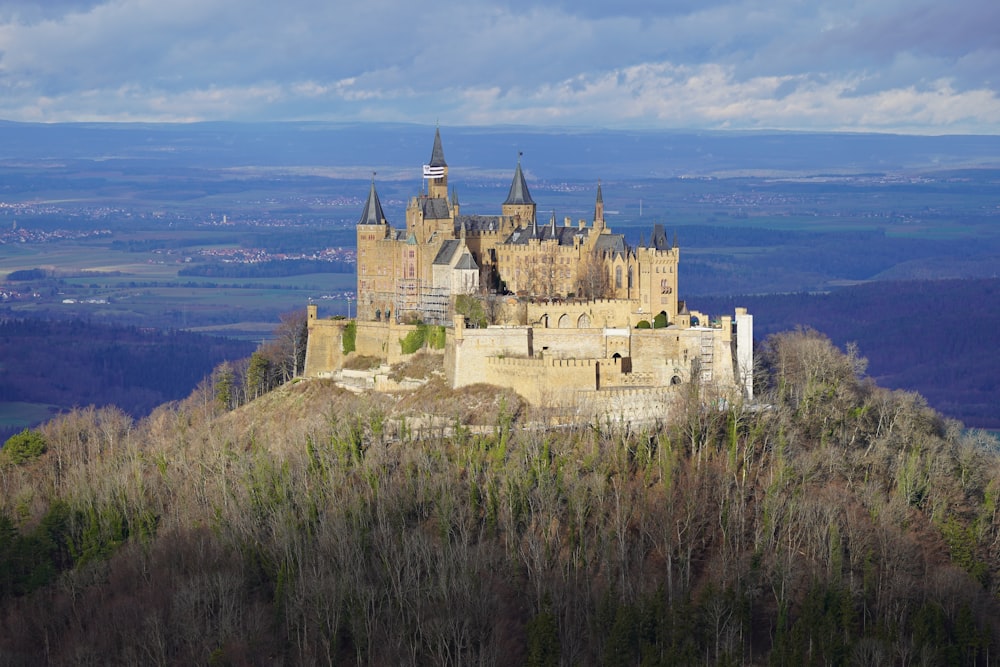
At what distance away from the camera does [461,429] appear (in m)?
71.8

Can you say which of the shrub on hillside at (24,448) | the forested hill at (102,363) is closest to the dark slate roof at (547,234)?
the shrub on hillside at (24,448)

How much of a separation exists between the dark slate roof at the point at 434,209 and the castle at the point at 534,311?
4 cm

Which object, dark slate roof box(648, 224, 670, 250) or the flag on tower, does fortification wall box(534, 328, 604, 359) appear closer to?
dark slate roof box(648, 224, 670, 250)

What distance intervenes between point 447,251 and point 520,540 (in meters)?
21.0

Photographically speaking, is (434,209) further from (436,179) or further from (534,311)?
(534,311)

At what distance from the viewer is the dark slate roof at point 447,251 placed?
8231 cm

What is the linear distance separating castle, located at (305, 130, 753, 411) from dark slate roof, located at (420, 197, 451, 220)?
0.04 metres

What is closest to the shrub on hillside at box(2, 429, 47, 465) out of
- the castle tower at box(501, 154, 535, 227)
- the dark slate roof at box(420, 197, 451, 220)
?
the dark slate roof at box(420, 197, 451, 220)

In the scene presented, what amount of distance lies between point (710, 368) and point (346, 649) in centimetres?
2082

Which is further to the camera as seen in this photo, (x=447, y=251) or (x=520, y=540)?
(x=447, y=251)

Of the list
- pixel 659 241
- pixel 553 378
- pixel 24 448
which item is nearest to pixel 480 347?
pixel 553 378

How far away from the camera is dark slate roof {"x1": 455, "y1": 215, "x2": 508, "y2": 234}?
279 ft

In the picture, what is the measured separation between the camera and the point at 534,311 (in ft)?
256

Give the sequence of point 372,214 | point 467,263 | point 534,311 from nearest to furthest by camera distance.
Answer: point 534,311, point 467,263, point 372,214
